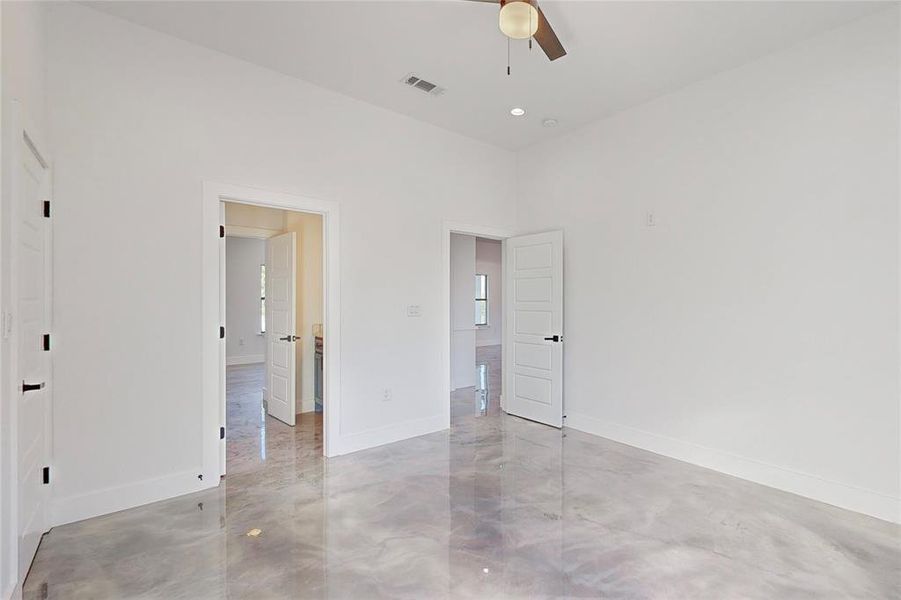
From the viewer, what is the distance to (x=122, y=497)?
9.36ft

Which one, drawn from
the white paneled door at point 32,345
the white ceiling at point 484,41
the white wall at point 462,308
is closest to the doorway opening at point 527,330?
the white wall at point 462,308

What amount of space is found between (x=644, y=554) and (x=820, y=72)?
3502 millimetres

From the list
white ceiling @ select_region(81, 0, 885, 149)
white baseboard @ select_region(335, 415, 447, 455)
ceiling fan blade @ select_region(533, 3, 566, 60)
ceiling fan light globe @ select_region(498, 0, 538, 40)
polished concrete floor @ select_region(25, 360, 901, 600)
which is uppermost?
white ceiling @ select_region(81, 0, 885, 149)

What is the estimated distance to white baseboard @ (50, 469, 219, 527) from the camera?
2664 millimetres

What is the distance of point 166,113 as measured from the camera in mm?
3066

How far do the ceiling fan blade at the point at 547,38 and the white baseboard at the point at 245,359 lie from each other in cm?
852

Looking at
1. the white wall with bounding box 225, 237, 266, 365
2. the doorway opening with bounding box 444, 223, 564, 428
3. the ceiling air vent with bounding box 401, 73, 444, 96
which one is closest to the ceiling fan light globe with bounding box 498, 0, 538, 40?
the ceiling air vent with bounding box 401, 73, 444, 96

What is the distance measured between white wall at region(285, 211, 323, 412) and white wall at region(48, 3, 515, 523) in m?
1.28

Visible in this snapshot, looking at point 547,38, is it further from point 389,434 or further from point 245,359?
point 245,359

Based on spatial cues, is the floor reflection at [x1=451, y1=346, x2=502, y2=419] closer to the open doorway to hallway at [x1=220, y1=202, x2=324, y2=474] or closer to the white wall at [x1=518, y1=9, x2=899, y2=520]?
the white wall at [x1=518, y1=9, x2=899, y2=520]

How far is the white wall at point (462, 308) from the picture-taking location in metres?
Answer: 6.73

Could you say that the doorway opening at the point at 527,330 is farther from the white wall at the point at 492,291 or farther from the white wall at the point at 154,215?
the white wall at the point at 492,291

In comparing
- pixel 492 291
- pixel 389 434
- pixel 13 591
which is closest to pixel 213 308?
pixel 13 591

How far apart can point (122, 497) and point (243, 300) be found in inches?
272
